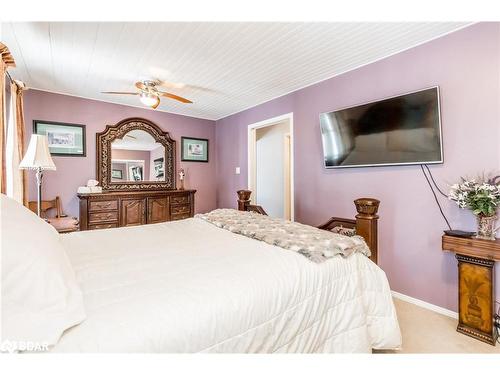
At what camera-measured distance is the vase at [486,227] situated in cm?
178

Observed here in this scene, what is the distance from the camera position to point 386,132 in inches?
95.5

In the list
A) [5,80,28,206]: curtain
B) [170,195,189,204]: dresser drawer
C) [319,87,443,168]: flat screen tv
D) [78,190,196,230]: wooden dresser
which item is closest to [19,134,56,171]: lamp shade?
[5,80,28,206]: curtain

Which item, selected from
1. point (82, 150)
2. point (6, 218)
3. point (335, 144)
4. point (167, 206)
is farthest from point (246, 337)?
point (82, 150)

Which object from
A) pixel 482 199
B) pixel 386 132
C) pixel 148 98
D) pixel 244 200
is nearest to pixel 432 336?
pixel 482 199

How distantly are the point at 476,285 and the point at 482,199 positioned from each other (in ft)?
2.04

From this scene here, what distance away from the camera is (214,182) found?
500 centimetres

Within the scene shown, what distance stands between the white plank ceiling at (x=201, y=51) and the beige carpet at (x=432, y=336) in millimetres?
2391

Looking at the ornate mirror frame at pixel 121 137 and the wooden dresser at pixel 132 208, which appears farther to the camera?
the ornate mirror frame at pixel 121 137

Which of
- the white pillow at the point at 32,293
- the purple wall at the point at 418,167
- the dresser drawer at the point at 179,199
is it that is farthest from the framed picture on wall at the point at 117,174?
the white pillow at the point at 32,293

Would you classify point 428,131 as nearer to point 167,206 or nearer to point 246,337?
point 246,337

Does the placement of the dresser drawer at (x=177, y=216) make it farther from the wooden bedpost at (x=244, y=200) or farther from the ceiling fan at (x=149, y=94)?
the ceiling fan at (x=149, y=94)

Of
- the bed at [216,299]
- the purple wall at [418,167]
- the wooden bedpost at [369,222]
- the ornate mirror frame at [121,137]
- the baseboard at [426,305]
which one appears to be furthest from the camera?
the ornate mirror frame at [121,137]
